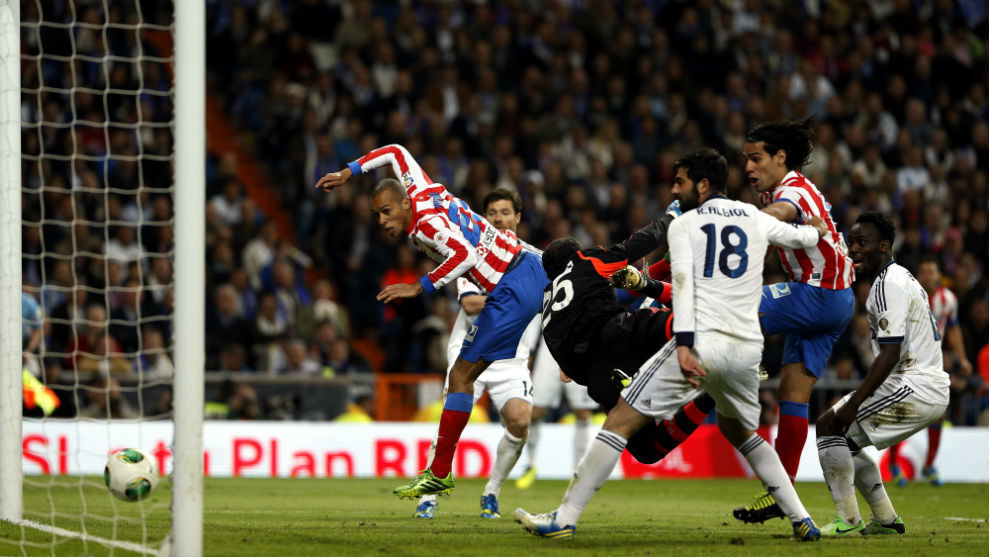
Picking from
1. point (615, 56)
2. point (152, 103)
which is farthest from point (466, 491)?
point (615, 56)

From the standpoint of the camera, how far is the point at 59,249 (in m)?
13.9

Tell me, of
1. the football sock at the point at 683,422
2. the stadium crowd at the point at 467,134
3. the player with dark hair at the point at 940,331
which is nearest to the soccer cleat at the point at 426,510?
the football sock at the point at 683,422

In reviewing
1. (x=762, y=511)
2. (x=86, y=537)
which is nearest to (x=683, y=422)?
(x=762, y=511)

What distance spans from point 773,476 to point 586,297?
54.6 inches

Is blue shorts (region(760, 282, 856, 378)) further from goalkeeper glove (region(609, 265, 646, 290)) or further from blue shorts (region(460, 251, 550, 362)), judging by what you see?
blue shorts (region(460, 251, 550, 362))

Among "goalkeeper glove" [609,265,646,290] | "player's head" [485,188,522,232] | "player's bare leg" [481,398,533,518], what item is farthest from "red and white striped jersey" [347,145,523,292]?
"goalkeeper glove" [609,265,646,290]

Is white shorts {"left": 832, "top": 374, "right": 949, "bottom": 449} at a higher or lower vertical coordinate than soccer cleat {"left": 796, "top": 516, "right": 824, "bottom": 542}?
higher

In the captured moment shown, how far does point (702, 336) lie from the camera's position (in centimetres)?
588

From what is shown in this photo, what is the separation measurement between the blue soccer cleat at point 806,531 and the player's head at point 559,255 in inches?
76.8

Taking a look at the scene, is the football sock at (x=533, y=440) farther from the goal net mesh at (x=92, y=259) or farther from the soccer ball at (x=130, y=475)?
the soccer ball at (x=130, y=475)

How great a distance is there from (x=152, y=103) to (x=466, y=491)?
292 inches

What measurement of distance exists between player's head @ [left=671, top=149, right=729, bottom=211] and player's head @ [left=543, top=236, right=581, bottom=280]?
1.12 m

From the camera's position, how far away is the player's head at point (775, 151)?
23.3 feet

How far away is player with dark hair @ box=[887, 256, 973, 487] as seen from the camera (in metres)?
12.1
